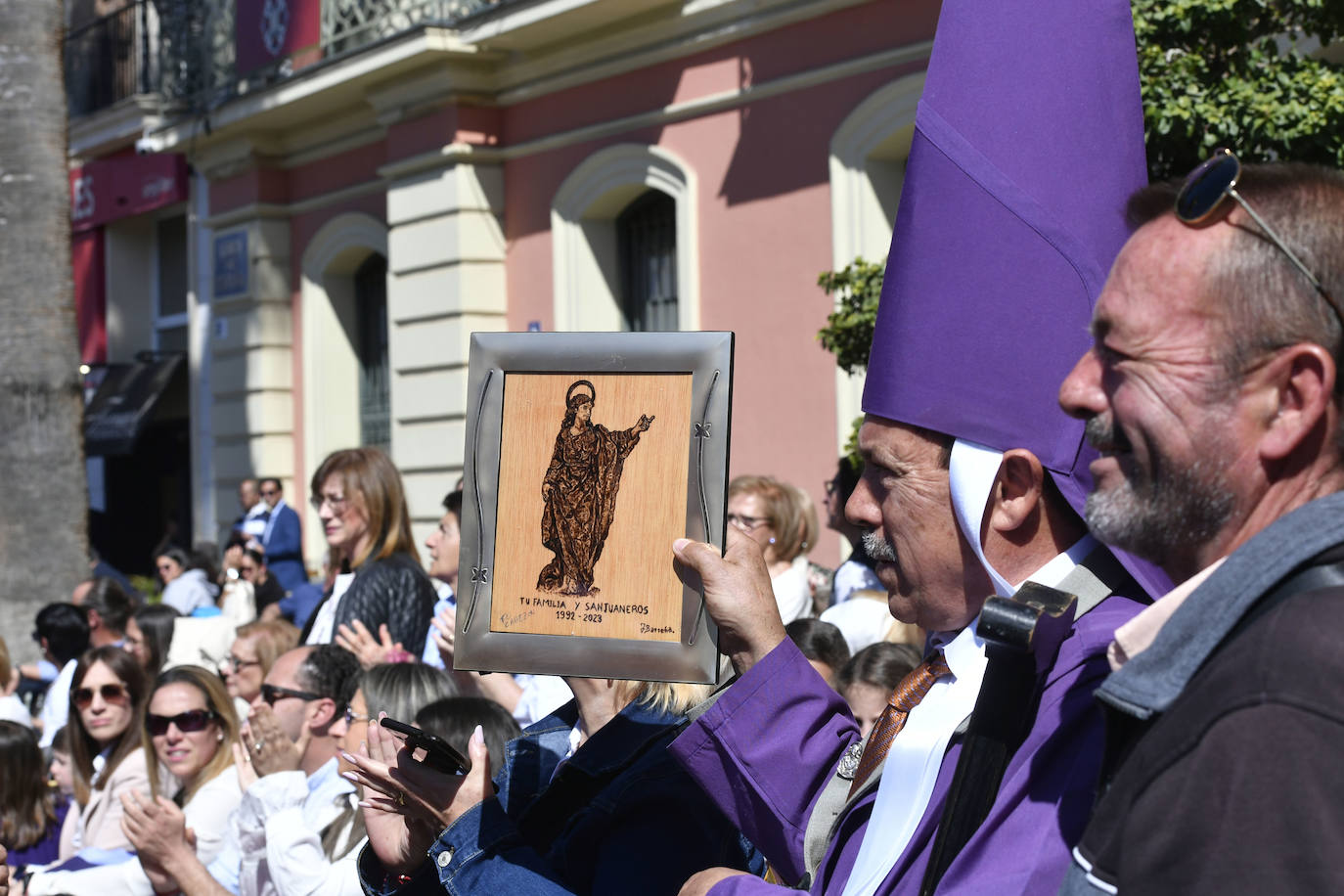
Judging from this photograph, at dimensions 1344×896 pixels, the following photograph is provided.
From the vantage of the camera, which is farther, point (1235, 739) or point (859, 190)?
point (859, 190)

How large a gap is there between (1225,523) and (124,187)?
17.9 meters

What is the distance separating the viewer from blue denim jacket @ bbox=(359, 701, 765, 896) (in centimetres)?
260

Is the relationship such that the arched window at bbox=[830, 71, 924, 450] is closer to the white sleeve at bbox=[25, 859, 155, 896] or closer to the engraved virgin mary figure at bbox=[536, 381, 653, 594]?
the white sleeve at bbox=[25, 859, 155, 896]

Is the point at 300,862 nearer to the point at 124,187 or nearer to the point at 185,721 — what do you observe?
the point at 185,721

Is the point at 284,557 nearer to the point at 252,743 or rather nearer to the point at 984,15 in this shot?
the point at 252,743

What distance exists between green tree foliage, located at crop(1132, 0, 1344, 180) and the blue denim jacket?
3.98m

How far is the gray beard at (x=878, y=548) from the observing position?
2.30 metres

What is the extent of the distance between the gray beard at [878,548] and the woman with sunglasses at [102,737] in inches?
147

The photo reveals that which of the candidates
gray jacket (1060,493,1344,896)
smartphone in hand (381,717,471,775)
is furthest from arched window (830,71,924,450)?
gray jacket (1060,493,1344,896)

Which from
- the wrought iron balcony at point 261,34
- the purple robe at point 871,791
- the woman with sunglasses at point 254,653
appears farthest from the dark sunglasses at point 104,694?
the wrought iron balcony at point 261,34

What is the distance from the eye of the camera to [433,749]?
8.81 feet

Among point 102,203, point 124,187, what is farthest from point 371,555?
point 102,203

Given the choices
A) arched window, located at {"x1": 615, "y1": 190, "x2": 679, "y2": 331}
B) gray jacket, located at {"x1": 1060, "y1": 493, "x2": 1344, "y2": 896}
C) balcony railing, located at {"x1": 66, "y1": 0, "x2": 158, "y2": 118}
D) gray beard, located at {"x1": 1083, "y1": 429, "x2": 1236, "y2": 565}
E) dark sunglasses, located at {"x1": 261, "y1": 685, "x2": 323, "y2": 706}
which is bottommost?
dark sunglasses, located at {"x1": 261, "y1": 685, "x2": 323, "y2": 706}

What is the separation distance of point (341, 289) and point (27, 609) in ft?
17.7
